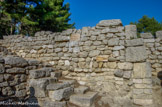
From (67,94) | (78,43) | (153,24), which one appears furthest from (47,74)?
(153,24)

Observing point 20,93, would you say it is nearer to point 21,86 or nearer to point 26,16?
point 21,86

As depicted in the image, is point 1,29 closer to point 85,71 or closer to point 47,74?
point 47,74

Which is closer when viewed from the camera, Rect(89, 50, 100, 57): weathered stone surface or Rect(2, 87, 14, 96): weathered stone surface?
Rect(2, 87, 14, 96): weathered stone surface

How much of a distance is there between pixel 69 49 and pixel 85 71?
40.4 inches

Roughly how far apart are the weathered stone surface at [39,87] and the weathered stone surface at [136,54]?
2509mm

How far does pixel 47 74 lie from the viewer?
3586mm

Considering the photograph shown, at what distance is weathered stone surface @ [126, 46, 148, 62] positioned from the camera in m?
3.20

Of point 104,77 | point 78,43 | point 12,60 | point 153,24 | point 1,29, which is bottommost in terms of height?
point 104,77

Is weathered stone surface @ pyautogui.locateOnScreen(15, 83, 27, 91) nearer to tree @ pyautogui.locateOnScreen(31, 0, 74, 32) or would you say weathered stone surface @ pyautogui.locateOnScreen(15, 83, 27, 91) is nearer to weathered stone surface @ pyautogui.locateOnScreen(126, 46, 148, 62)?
weathered stone surface @ pyautogui.locateOnScreen(126, 46, 148, 62)

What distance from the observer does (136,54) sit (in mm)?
3270

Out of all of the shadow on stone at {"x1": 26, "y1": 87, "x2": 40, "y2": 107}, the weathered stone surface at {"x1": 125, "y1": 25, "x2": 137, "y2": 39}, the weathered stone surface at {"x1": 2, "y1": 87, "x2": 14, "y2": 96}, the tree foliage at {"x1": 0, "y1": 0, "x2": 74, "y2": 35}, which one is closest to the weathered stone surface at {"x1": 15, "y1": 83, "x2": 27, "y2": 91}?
the weathered stone surface at {"x1": 2, "y1": 87, "x2": 14, "y2": 96}

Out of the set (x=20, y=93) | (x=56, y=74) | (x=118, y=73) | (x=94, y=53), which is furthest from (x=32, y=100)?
(x=118, y=73)

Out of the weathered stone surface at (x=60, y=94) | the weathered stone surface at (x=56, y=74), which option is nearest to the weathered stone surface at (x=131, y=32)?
the weathered stone surface at (x=60, y=94)

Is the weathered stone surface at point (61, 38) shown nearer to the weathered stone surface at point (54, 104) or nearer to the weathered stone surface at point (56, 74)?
the weathered stone surface at point (56, 74)
